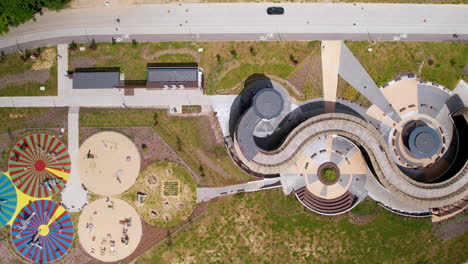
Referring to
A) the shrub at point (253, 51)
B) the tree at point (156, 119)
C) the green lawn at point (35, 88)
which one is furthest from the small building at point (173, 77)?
the green lawn at point (35, 88)

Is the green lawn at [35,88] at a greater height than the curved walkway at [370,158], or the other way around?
the green lawn at [35,88]

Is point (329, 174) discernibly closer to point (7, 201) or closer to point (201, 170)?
point (201, 170)

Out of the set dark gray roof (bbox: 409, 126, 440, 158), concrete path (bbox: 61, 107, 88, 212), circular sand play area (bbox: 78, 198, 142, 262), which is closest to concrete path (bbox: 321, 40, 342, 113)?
dark gray roof (bbox: 409, 126, 440, 158)

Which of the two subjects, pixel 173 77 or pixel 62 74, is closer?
pixel 173 77

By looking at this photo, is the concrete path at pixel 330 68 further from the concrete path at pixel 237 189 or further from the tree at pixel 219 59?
the tree at pixel 219 59

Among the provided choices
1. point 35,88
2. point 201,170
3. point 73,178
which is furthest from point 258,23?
point 73,178
